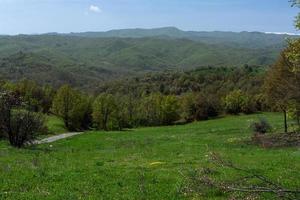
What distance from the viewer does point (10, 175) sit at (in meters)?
17.8

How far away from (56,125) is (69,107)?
5034 millimetres

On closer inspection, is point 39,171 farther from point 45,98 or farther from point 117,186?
point 45,98

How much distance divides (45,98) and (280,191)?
112659mm

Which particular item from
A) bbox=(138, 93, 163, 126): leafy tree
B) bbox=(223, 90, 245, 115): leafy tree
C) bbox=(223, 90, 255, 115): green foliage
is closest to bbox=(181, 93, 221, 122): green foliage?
bbox=(223, 90, 245, 115): leafy tree

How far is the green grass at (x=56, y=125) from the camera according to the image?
8438 centimetres

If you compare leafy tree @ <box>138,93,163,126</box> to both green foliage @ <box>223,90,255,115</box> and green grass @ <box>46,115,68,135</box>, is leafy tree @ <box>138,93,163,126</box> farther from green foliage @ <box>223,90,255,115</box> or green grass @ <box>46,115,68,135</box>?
green grass @ <box>46,115,68,135</box>

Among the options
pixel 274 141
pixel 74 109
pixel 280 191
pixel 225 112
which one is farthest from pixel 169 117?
pixel 280 191

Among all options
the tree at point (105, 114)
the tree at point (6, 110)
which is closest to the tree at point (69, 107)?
the tree at point (105, 114)

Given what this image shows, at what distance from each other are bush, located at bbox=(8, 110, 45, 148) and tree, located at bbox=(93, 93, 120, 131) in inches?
2415

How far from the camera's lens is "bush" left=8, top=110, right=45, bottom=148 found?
123 feet

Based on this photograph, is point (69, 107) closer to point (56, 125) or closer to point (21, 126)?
point (56, 125)

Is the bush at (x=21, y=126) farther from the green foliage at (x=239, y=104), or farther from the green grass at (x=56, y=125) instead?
the green foliage at (x=239, y=104)

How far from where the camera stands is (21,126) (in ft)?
123

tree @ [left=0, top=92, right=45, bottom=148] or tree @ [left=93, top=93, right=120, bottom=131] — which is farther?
tree @ [left=93, top=93, right=120, bottom=131]
